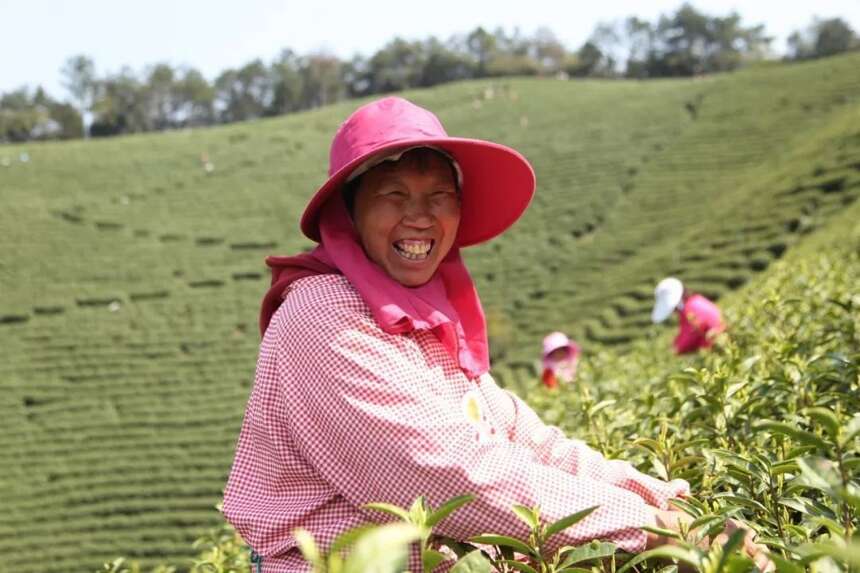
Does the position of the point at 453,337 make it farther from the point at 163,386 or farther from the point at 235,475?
the point at 163,386

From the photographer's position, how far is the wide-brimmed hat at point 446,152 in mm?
1393

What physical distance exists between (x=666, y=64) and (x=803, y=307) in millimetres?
45837

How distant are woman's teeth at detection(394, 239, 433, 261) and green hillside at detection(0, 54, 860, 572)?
596 cm

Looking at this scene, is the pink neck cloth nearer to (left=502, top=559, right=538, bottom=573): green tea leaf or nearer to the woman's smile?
the woman's smile

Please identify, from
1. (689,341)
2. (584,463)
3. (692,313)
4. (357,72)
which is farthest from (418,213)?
(357,72)

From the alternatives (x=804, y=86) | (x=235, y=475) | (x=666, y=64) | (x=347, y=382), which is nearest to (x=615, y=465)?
(x=347, y=382)

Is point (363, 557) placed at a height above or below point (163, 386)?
above

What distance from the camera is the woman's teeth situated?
1.46 metres

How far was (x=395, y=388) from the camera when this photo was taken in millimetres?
1174

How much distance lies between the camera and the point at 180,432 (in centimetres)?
1480

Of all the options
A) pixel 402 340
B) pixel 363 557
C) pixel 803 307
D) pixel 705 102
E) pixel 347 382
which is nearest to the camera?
pixel 363 557

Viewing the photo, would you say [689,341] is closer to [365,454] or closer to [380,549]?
[365,454]

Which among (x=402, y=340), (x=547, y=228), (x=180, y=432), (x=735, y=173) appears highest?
(x=402, y=340)

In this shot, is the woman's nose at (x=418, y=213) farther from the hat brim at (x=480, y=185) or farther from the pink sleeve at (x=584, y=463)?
the pink sleeve at (x=584, y=463)
